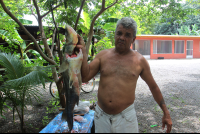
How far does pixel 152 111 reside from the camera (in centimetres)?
457

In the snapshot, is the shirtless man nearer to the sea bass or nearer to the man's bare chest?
the man's bare chest

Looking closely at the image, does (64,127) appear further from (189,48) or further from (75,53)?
(189,48)

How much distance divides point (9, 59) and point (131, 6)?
189 inches

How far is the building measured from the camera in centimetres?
2128

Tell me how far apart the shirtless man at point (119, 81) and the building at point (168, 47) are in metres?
19.9

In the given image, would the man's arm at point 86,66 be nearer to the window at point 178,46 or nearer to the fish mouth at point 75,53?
the fish mouth at point 75,53

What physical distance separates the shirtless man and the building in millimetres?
19895

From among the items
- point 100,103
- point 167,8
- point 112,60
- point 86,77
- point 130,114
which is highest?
point 167,8

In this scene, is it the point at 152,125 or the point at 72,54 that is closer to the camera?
the point at 72,54

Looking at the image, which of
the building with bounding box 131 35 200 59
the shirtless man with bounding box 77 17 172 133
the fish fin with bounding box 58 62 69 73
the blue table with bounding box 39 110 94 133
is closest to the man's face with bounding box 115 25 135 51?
the shirtless man with bounding box 77 17 172 133

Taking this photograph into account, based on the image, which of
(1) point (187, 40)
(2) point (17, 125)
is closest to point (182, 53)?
(1) point (187, 40)

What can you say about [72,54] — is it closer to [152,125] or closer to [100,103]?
[100,103]

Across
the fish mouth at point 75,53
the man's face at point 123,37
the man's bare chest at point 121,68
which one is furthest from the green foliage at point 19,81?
the man's face at point 123,37

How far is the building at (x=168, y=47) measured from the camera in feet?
69.8
